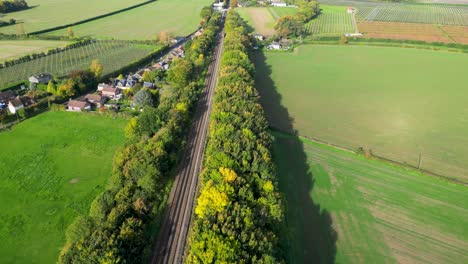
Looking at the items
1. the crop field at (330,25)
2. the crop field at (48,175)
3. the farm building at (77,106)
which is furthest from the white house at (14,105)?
the crop field at (330,25)

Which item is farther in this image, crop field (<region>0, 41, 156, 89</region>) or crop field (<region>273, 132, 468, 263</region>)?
crop field (<region>0, 41, 156, 89</region>)

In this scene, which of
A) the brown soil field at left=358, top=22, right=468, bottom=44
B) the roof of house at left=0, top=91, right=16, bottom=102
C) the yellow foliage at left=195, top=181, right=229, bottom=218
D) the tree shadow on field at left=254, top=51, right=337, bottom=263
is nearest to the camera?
the yellow foliage at left=195, top=181, right=229, bottom=218

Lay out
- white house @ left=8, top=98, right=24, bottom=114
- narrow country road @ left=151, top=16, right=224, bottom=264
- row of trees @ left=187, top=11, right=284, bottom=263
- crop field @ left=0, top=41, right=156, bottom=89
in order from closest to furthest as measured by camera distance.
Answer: row of trees @ left=187, top=11, right=284, bottom=263
narrow country road @ left=151, top=16, right=224, bottom=264
white house @ left=8, top=98, right=24, bottom=114
crop field @ left=0, top=41, right=156, bottom=89

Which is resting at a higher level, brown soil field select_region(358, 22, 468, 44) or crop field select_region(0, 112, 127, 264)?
brown soil field select_region(358, 22, 468, 44)

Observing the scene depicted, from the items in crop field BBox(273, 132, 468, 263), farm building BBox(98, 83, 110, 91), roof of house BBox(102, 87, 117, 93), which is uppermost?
farm building BBox(98, 83, 110, 91)

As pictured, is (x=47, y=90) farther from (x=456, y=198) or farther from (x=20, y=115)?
(x=456, y=198)

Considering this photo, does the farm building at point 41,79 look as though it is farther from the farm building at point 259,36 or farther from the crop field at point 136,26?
the farm building at point 259,36

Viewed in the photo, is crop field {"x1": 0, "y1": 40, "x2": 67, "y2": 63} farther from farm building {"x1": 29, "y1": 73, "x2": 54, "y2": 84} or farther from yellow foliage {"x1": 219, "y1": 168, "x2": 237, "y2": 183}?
yellow foliage {"x1": 219, "y1": 168, "x2": 237, "y2": 183}

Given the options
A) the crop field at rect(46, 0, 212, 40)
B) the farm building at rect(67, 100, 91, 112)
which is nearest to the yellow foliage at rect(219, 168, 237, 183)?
the farm building at rect(67, 100, 91, 112)
